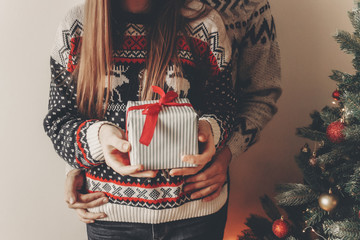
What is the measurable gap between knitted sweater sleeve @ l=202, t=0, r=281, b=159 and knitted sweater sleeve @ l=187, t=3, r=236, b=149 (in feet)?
0.23

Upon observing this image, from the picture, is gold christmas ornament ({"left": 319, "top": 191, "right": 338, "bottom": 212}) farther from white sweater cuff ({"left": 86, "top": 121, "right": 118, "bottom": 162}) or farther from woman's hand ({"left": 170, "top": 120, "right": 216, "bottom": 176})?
white sweater cuff ({"left": 86, "top": 121, "right": 118, "bottom": 162})

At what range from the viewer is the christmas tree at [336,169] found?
742mm

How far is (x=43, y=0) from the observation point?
1.00 m

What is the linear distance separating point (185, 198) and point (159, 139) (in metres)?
0.24

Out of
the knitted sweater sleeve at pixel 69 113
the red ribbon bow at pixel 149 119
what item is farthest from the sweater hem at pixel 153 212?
the red ribbon bow at pixel 149 119

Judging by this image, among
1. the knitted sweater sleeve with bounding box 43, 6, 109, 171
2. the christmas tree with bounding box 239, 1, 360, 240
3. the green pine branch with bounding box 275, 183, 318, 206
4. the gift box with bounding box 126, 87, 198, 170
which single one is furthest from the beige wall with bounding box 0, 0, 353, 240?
the gift box with bounding box 126, 87, 198, 170

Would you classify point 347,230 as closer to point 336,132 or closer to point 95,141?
point 336,132

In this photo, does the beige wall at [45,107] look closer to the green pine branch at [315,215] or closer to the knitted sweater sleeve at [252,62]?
the knitted sweater sleeve at [252,62]

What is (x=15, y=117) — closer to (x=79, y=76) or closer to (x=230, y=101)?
(x=79, y=76)

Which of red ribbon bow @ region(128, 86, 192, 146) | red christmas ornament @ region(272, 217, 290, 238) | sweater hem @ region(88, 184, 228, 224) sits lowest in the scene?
red christmas ornament @ region(272, 217, 290, 238)

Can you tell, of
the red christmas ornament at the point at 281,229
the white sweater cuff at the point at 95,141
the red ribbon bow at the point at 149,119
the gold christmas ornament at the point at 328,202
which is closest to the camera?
the red ribbon bow at the point at 149,119

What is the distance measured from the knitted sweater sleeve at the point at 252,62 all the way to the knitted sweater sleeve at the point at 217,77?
0.07 metres

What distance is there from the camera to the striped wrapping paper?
0.59 m

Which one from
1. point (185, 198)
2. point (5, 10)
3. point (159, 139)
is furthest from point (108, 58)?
point (5, 10)
